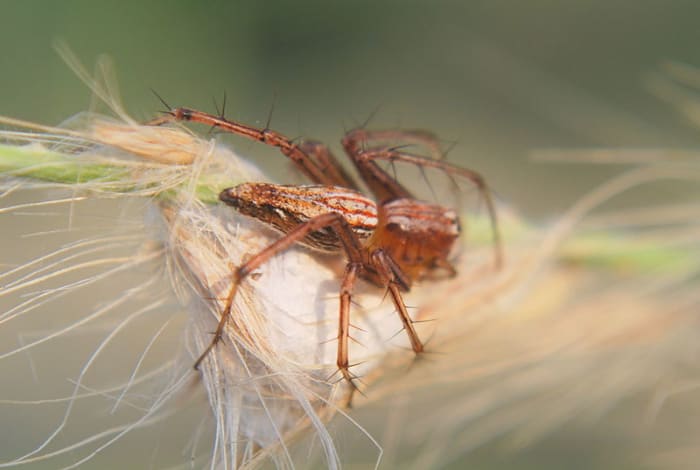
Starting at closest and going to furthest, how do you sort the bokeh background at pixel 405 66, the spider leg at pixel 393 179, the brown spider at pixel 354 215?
the brown spider at pixel 354 215
the spider leg at pixel 393 179
the bokeh background at pixel 405 66

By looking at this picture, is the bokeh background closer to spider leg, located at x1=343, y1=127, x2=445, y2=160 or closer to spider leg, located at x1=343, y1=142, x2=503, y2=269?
spider leg, located at x1=343, y1=127, x2=445, y2=160

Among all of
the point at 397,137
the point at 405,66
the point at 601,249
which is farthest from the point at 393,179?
the point at 405,66

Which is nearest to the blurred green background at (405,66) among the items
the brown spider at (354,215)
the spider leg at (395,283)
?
the brown spider at (354,215)

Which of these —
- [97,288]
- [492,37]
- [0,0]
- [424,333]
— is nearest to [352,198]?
[424,333]

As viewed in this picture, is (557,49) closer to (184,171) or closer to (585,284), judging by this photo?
(585,284)

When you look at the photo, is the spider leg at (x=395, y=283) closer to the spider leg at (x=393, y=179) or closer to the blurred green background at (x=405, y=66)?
the spider leg at (x=393, y=179)

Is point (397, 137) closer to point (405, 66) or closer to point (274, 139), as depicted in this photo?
point (274, 139)
